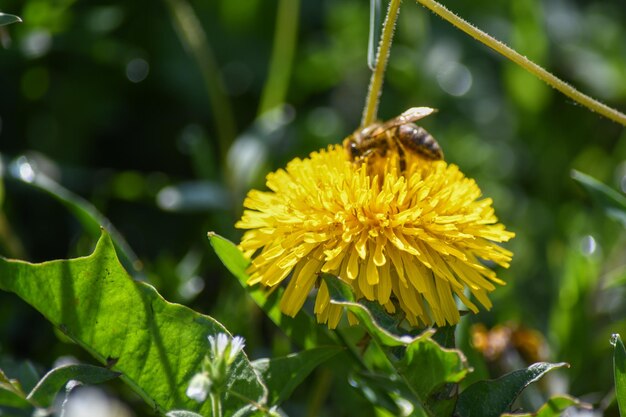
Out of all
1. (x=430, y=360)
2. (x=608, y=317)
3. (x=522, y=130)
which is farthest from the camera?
(x=522, y=130)

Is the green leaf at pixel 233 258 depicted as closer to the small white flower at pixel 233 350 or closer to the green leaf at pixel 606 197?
the small white flower at pixel 233 350

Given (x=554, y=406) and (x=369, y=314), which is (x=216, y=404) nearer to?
(x=369, y=314)

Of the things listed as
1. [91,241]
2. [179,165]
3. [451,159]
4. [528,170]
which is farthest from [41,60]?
[528,170]

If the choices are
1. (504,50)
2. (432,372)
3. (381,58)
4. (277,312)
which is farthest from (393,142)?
(432,372)

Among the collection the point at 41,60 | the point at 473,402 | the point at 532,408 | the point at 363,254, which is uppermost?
the point at 41,60

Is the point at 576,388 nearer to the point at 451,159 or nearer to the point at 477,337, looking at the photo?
the point at 477,337

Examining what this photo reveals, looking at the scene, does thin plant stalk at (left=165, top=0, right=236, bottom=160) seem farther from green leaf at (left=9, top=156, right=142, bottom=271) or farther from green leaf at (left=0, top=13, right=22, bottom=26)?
green leaf at (left=0, top=13, right=22, bottom=26)

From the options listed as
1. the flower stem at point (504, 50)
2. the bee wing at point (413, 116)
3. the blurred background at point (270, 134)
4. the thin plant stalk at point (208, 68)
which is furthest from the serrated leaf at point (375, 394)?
the thin plant stalk at point (208, 68)

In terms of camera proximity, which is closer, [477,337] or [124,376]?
[124,376]
